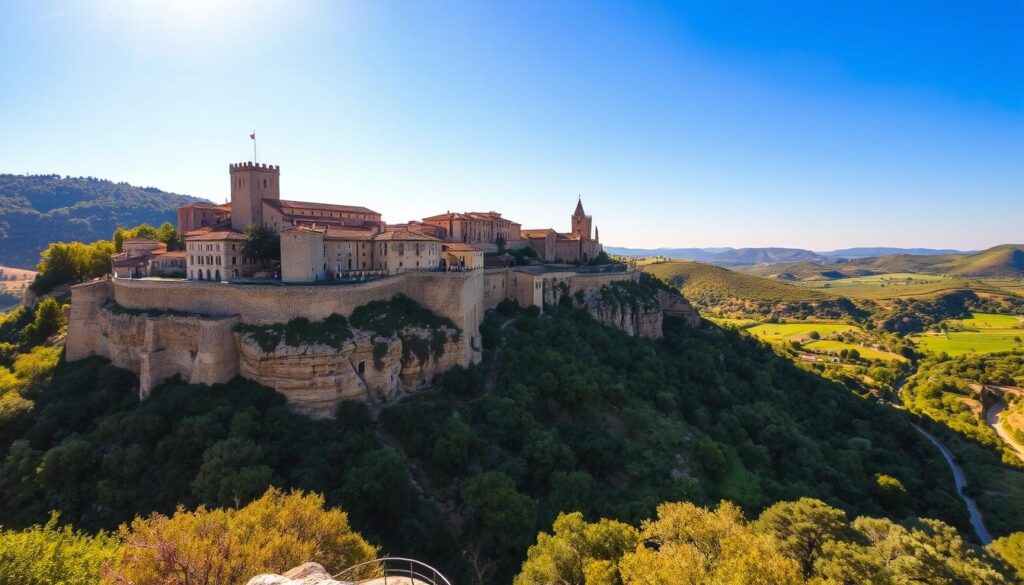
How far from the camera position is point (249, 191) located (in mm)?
44500

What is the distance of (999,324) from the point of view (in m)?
127

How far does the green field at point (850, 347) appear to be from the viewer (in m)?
95.1

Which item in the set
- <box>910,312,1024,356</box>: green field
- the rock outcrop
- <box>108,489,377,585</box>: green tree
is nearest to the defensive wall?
<box>108,489,377,585</box>: green tree

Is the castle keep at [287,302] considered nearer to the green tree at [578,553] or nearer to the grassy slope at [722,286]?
the green tree at [578,553]

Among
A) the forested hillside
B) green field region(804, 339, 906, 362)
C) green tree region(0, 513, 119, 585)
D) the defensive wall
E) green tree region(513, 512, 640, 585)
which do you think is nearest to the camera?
green tree region(0, 513, 119, 585)

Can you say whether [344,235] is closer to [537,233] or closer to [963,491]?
[537,233]

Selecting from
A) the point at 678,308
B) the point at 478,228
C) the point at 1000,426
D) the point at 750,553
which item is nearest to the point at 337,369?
the point at 750,553

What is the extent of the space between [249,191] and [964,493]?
7666 centimetres

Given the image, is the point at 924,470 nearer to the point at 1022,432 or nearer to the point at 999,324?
the point at 1022,432

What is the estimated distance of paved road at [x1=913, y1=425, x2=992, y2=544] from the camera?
132ft

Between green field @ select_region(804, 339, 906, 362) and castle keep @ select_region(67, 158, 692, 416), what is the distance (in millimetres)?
82226

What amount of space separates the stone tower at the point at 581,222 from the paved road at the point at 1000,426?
6251 centimetres

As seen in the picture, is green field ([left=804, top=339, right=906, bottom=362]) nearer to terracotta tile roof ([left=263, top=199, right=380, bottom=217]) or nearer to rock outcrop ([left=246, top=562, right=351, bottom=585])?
terracotta tile roof ([left=263, top=199, right=380, bottom=217])

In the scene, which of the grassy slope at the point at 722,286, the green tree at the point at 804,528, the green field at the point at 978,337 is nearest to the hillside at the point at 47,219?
the grassy slope at the point at 722,286
